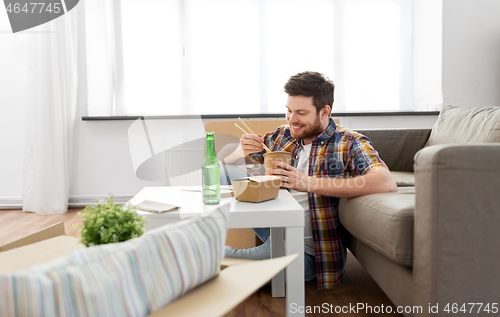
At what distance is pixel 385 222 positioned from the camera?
3.67 ft

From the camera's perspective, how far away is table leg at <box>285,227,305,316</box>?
1.11 meters

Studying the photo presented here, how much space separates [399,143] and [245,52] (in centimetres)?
163

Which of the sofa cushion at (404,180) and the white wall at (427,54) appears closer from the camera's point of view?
the sofa cushion at (404,180)

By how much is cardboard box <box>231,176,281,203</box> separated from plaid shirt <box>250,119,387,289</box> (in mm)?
298

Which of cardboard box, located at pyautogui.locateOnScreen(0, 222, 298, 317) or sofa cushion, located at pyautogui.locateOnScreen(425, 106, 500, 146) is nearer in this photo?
cardboard box, located at pyautogui.locateOnScreen(0, 222, 298, 317)

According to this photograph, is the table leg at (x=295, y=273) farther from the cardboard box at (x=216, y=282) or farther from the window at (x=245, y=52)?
the window at (x=245, y=52)

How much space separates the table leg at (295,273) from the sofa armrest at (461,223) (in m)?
0.34

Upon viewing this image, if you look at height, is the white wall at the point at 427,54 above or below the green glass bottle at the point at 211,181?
above

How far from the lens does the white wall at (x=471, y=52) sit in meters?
3.07

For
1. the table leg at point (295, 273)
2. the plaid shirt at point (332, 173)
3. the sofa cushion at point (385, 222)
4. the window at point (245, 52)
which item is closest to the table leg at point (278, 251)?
the plaid shirt at point (332, 173)

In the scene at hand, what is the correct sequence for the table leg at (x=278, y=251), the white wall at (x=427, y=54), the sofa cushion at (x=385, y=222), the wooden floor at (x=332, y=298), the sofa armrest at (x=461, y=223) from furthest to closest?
the white wall at (x=427, y=54) < the table leg at (x=278, y=251) < the wooden floor at (x=332, y=298) < the sofa cushion at (x=385, y=222) < the sofa armrest at (x=461, y=223)

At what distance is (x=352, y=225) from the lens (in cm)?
136

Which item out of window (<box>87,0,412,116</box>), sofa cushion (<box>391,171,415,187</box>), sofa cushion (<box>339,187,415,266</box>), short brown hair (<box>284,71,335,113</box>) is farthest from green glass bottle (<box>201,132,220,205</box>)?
window (<box>87,0,412,116</box>)

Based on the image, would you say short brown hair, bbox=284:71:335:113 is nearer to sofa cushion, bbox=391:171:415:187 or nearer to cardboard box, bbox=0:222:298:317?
sofa cushion, bbox=391:171:415:187
